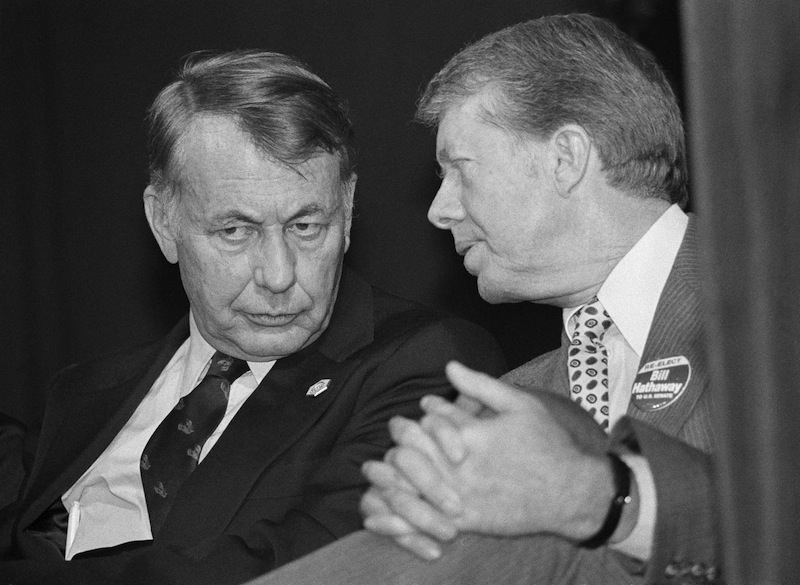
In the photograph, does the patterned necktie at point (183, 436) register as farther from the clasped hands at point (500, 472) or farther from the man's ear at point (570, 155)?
the clasped hands at point (500, 472)

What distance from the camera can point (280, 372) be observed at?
2.34 meters

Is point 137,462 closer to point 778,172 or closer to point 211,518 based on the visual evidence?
point 211,518

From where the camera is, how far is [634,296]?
76.1 inches

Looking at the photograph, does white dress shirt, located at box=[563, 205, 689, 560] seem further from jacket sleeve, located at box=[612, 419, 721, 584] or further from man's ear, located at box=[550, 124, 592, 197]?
jacket sleeve, located at box=[612, 419, 721, 584]

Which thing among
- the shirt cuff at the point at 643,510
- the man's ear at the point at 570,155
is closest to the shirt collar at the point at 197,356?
the man's ear at the point at 570,155

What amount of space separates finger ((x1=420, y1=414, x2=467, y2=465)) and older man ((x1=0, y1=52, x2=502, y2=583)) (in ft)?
2.46

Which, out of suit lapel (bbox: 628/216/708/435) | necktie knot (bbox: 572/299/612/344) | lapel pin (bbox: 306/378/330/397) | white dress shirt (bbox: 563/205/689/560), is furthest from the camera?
lapel pin (bbox: 306/378/330/397)

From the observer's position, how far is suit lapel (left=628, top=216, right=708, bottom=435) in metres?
1.67

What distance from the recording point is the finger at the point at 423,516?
1.31m

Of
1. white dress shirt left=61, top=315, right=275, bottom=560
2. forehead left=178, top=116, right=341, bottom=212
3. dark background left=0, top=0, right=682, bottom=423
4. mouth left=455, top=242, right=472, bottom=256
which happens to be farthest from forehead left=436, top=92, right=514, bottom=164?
dark background left=0, top=0, right=682, bottom=423

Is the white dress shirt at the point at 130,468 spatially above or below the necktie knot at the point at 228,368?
below

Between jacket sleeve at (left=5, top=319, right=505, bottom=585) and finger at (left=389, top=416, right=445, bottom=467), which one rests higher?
finger at (left=389, top=416, right=445, bottom=467)

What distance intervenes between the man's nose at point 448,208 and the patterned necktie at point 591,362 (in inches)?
11.4

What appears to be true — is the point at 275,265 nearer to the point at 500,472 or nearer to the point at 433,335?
the point at 433,335
